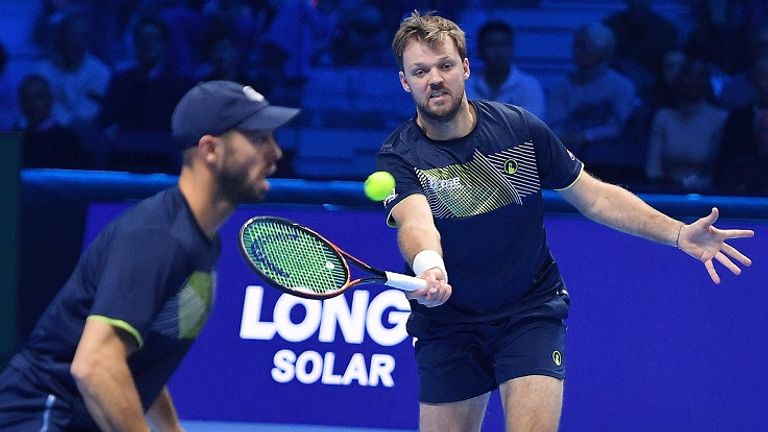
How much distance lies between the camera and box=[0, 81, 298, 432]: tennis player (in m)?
3.18

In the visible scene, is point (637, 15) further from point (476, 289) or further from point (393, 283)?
point (393, 283)

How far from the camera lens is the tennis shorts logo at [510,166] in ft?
16.6

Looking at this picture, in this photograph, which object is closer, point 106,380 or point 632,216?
point 106,380

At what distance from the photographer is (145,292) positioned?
3.23m

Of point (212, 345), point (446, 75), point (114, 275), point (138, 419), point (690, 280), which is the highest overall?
point (446, 75)

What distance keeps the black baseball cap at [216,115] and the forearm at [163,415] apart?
0.82m

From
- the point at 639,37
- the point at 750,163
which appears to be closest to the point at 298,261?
the point at 750,163

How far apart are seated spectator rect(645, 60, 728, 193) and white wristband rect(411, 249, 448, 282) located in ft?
13.9

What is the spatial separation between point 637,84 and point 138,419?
6.51m

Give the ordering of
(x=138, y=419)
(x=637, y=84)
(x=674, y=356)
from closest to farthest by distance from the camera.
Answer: (x=138, y=419), (x=674, y=356), (x=637, y=84)

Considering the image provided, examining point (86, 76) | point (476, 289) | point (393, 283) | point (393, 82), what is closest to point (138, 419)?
point (393, 283)

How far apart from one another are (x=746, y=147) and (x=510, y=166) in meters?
3.77

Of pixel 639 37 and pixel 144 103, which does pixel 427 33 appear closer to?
pixel 639 37

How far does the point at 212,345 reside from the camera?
24.6ft
